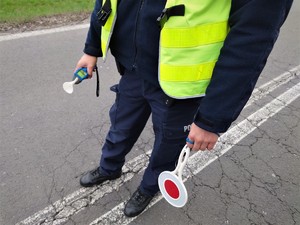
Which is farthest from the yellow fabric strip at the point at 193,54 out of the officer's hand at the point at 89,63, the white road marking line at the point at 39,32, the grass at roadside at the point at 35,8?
the grass at roadside at the point at 35,8

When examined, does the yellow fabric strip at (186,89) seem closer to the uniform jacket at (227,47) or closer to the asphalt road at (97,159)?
the uniform jacket at (227,47)

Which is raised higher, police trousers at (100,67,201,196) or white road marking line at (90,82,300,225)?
police trousers at (100,67,201,196)

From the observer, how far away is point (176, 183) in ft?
4.96

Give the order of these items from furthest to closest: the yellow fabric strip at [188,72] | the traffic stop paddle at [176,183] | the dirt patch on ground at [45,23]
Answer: the dirt patch on ground at [45,23], the traffic stop paddle at [176,183], the yellow fabric strip at [188,72]

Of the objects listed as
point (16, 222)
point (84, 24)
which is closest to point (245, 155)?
point (16, 222)

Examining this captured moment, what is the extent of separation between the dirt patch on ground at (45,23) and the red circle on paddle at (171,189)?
12.5 ft

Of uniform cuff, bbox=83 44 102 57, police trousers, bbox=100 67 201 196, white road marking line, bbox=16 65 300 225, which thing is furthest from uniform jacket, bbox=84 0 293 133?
white road marking line, bbox=16 65 300 225

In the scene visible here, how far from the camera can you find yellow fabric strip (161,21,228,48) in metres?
1.25

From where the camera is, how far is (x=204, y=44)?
1297mm

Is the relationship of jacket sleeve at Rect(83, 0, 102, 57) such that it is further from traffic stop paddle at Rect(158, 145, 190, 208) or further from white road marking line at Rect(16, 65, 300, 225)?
white road marking line at Rect(16, 65, 300, 225)

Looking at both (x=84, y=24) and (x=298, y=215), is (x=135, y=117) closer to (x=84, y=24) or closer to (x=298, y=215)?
(x=298, y=215)

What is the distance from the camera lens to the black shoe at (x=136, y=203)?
2168 millimetres

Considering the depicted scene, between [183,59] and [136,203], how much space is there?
4.14ft

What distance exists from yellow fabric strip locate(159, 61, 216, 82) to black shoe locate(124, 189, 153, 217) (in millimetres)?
1113
